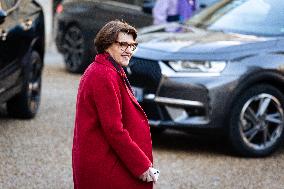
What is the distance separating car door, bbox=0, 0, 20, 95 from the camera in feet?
29.1

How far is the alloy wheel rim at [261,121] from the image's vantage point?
8.43 m

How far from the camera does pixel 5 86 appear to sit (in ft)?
29.6

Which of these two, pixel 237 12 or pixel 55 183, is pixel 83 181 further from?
pixel 237 12

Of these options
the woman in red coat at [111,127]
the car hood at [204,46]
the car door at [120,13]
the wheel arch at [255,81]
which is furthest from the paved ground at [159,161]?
the car door at [120,13]

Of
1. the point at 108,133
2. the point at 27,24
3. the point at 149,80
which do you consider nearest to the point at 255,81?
the point at 149,80

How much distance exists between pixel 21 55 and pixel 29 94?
636 mm

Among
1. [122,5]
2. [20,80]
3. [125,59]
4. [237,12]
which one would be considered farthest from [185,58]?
[122,5]

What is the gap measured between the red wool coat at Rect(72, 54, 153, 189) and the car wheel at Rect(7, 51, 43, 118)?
5433mm

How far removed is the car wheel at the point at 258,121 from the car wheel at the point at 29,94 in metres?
2.60

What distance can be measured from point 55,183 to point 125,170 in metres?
2.92

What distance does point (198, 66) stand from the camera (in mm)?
8430

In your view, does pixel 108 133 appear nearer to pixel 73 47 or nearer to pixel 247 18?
pixel 247 18

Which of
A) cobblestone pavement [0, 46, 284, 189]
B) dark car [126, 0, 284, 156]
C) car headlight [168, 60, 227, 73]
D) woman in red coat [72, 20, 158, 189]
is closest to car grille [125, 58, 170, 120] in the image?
dark car [126, 0, 284, 156]

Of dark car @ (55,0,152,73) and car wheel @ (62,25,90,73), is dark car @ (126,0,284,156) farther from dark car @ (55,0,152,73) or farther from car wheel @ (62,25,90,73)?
car wheel @ (62,25,90,73)
